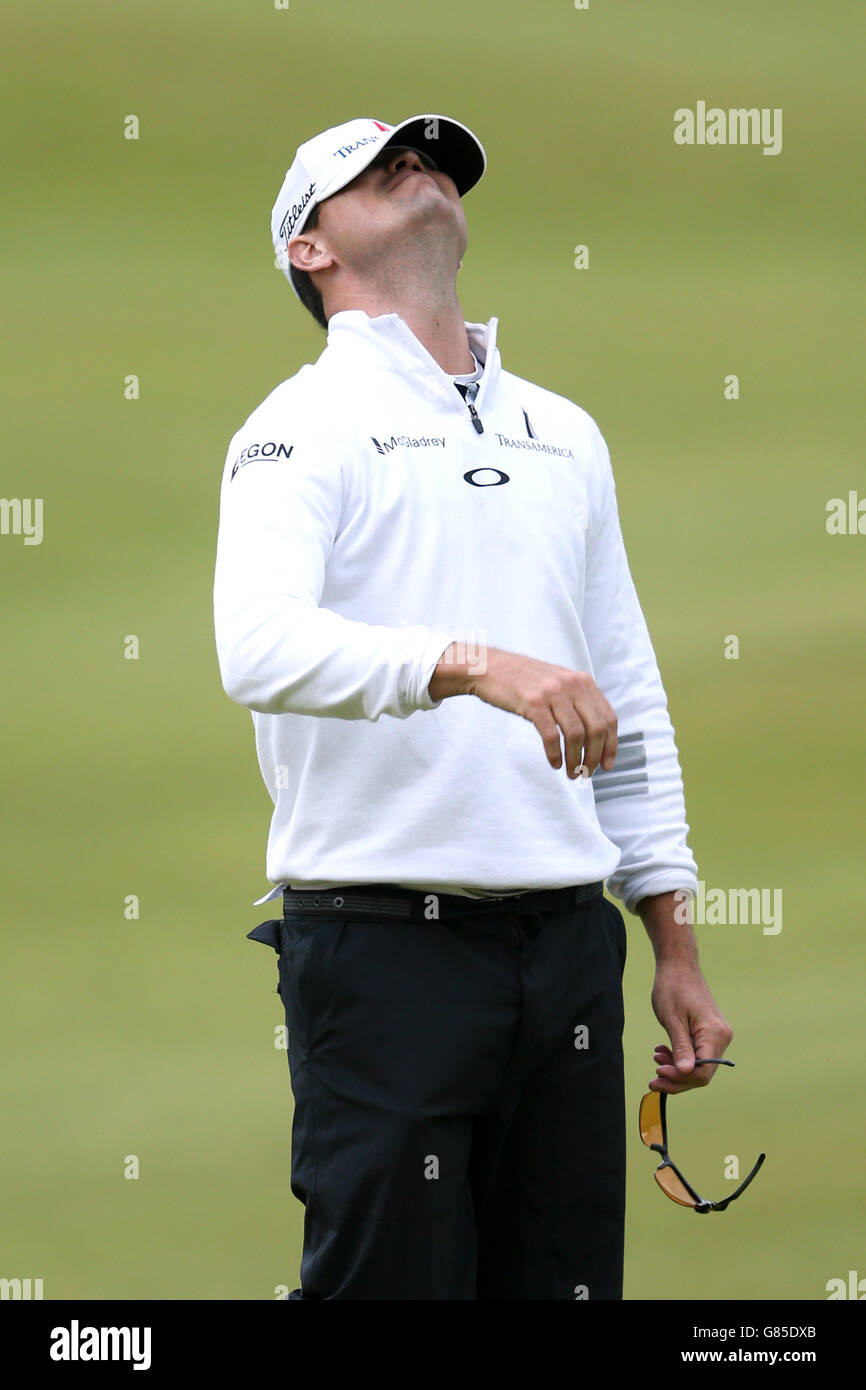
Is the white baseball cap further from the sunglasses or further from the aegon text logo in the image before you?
the sunglasses

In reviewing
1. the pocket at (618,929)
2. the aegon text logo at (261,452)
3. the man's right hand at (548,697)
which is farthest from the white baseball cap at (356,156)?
the pocket at (618,929)

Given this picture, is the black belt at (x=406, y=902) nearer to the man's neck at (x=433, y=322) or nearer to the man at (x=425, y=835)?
the man at (x=425, y=835)

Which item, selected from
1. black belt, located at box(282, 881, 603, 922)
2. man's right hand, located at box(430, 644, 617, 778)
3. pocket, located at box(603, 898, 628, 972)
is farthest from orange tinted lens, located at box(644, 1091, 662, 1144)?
man's right hand, located at box(430, 644, 617, 778)

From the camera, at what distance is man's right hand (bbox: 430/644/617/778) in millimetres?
978

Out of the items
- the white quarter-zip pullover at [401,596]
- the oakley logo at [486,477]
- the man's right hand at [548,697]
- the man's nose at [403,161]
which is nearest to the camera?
the man's right hand at [548,697]

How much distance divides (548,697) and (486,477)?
1.02 ft

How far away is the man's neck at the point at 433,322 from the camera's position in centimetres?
130

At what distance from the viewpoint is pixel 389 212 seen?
131 centimetres

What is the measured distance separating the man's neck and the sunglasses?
2.13 ft

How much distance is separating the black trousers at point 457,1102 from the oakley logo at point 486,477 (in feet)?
1.13

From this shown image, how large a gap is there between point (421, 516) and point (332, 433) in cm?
10

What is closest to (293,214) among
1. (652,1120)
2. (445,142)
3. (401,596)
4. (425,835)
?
(445,142)
